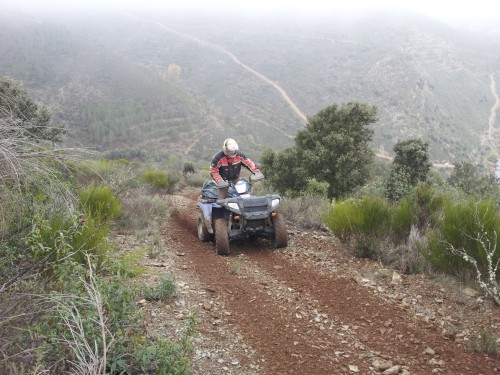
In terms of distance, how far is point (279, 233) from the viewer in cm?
704

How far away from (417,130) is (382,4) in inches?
4430

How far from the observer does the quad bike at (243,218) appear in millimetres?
6914

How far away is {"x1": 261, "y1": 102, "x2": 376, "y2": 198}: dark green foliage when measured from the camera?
13.9m

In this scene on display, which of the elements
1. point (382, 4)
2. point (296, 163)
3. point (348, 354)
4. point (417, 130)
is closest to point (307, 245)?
point (348, 354)

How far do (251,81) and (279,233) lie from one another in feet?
Answer: 202

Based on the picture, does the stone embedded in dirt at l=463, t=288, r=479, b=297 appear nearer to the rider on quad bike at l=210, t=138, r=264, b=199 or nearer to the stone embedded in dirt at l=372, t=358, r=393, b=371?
the stone embedded in dirt at l=372, t=358, r=393, b=371

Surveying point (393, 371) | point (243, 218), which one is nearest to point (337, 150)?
point (243, 218)

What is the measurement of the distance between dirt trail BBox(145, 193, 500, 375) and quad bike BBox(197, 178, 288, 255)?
58 centimetres

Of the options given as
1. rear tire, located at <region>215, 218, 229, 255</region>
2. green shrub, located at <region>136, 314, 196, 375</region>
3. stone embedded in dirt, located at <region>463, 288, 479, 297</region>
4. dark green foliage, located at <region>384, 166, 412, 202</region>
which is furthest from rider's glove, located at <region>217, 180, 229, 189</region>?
dark green foliage, located at <region>384, 166, 412, 202</region>

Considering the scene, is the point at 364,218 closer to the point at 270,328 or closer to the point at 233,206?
the point at 233,206

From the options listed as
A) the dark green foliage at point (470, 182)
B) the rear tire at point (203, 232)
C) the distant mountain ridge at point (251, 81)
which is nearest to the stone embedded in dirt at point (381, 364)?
the rear tire at point (203, 232)

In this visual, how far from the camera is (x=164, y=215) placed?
9.88 metres

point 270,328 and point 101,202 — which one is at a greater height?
point 101,202

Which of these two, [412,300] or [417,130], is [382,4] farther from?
[412,300]
